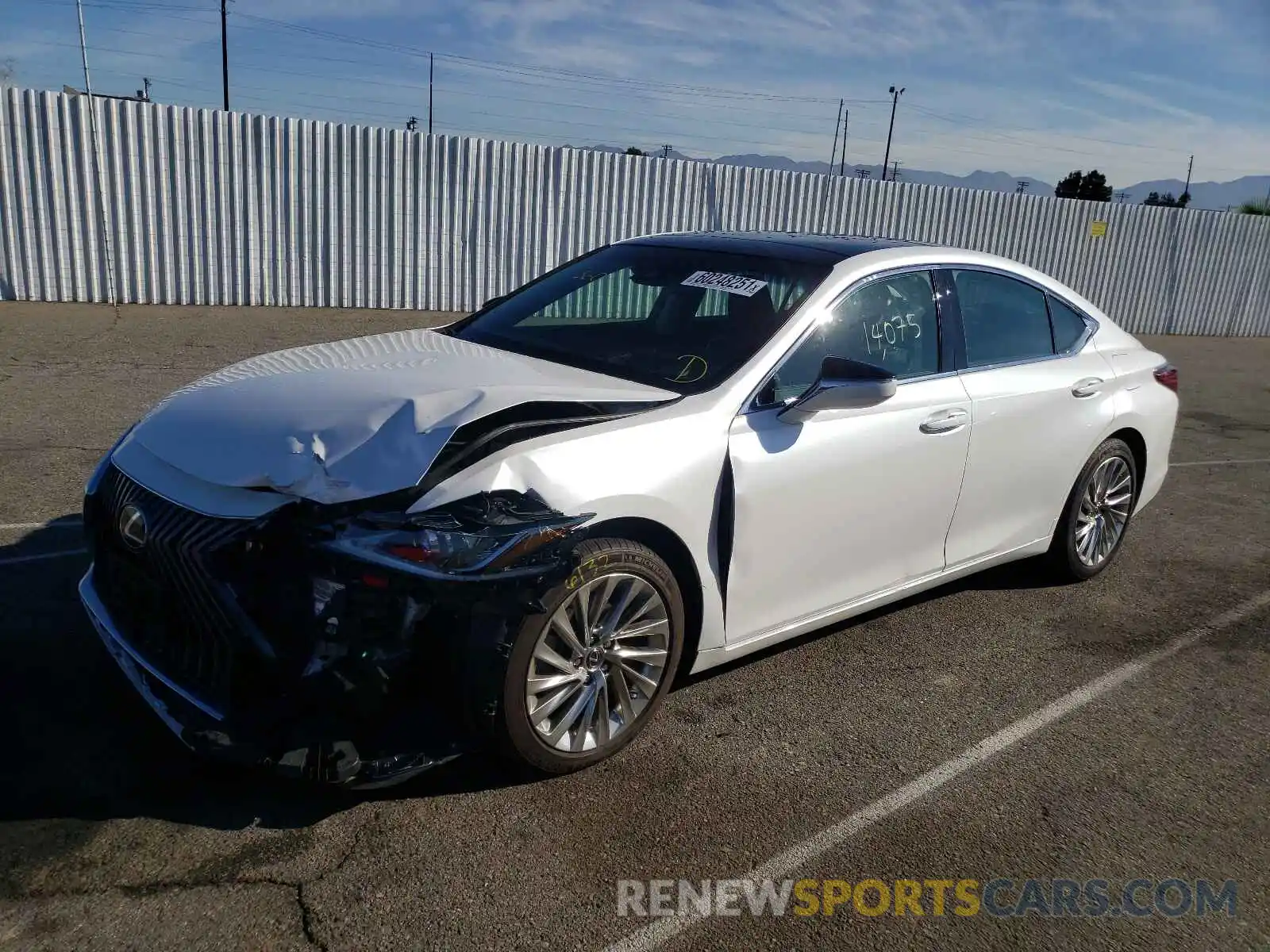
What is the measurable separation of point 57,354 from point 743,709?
8733 millimetres

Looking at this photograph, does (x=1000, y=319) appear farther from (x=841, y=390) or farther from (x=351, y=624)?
(x=351, y=624)

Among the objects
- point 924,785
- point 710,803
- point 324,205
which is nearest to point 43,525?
point 710,803

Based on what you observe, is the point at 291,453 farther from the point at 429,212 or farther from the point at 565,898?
the point at 429,212

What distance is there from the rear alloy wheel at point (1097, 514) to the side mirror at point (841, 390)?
2.04 metres

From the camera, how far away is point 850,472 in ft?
13.1

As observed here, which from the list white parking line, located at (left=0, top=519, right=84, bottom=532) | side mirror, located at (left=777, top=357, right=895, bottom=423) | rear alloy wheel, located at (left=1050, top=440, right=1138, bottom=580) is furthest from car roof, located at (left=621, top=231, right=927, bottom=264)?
white parking line, located at (left=0, top=519, right=84, bottom=532)

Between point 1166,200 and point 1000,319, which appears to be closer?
point 1000,319

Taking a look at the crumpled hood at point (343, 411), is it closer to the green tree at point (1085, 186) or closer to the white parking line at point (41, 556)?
the white parking line at point (41, 556)

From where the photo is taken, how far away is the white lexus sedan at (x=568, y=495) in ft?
9.57

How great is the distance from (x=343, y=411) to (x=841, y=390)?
1.76 m

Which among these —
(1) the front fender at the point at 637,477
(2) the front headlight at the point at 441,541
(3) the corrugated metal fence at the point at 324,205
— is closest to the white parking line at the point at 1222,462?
(1) the front fender at the point at 637,477

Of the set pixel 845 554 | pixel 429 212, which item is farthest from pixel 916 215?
pixel 845 554

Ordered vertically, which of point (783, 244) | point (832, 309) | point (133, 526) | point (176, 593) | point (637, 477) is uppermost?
point (783, 244)

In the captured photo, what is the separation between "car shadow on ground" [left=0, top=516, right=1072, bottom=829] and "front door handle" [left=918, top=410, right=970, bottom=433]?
7.14 feet
